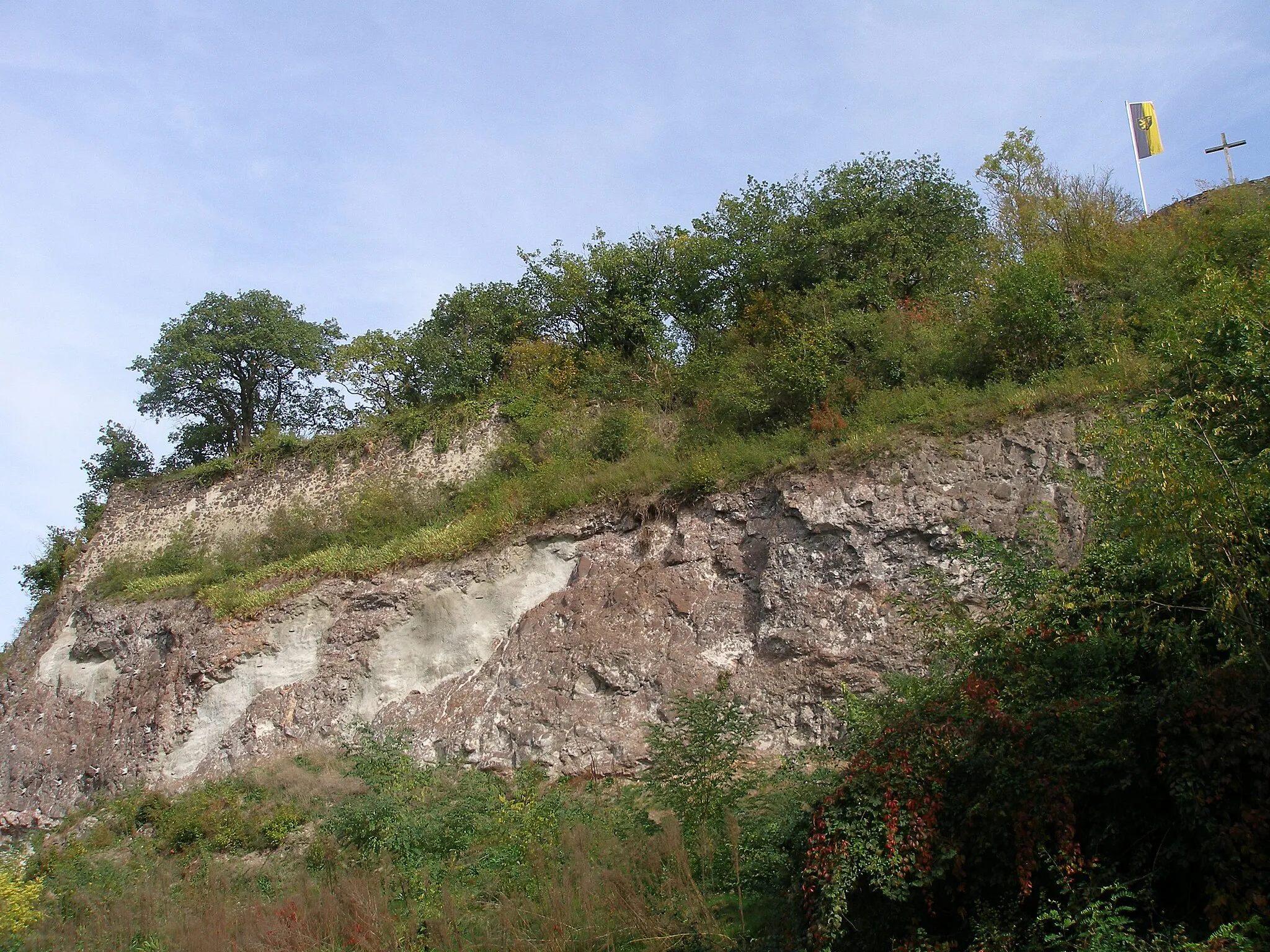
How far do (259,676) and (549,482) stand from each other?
253 inches

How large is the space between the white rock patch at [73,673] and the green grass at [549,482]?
4.55ft

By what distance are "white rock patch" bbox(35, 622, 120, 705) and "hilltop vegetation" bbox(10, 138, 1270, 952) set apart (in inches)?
77.6

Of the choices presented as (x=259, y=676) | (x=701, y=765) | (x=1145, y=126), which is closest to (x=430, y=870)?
(x=701, y=765)

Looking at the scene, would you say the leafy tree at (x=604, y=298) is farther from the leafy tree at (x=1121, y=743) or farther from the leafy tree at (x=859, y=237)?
the leafy tree at (x=1121, y=743)

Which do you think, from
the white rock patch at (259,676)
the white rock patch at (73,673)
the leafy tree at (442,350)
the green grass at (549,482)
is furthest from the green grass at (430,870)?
the leafy tree at (442,350)

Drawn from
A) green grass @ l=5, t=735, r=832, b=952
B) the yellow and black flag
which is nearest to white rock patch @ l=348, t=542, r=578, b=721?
green grass @ l=5, t=735, r=832, b=952

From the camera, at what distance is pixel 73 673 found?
20.3 metres

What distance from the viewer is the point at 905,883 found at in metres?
6.76

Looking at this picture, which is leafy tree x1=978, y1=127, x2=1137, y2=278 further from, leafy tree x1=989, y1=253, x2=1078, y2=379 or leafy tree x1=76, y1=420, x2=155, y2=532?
leafy tree x1=76, y1=420, x2=155, y2=532

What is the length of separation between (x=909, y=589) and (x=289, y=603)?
11.4m

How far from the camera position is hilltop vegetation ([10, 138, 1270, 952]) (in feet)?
20.8

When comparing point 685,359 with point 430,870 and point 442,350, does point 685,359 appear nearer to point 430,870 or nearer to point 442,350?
point 442,350

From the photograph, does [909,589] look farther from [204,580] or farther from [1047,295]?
[204,580]

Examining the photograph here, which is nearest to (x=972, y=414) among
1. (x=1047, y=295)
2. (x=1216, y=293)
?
(x=1047, y=295)
